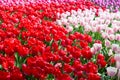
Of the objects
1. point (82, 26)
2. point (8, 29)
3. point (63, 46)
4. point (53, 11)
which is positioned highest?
point (53, 11)

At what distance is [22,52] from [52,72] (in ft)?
2.13

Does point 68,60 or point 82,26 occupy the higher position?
point 82,26

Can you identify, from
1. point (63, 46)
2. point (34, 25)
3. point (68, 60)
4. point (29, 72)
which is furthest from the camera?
point (34, 25)

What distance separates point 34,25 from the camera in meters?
5.65

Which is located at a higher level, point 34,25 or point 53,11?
Result: point 53,11

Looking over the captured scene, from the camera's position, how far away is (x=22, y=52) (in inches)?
156

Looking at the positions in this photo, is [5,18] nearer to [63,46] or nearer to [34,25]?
[34,25]

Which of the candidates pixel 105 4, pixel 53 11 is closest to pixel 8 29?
pixel 53 11

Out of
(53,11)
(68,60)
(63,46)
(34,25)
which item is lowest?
(68,60)

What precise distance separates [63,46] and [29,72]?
1.36m

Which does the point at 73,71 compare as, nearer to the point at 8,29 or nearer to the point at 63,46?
the point at 63,46

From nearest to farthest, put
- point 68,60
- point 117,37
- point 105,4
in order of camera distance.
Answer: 1. point 68,60
2. point 117,37
3. point 105,4

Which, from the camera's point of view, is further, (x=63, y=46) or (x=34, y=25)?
(x=34, y=25)

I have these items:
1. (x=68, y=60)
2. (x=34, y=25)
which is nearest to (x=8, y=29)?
(x=34, y=25)
